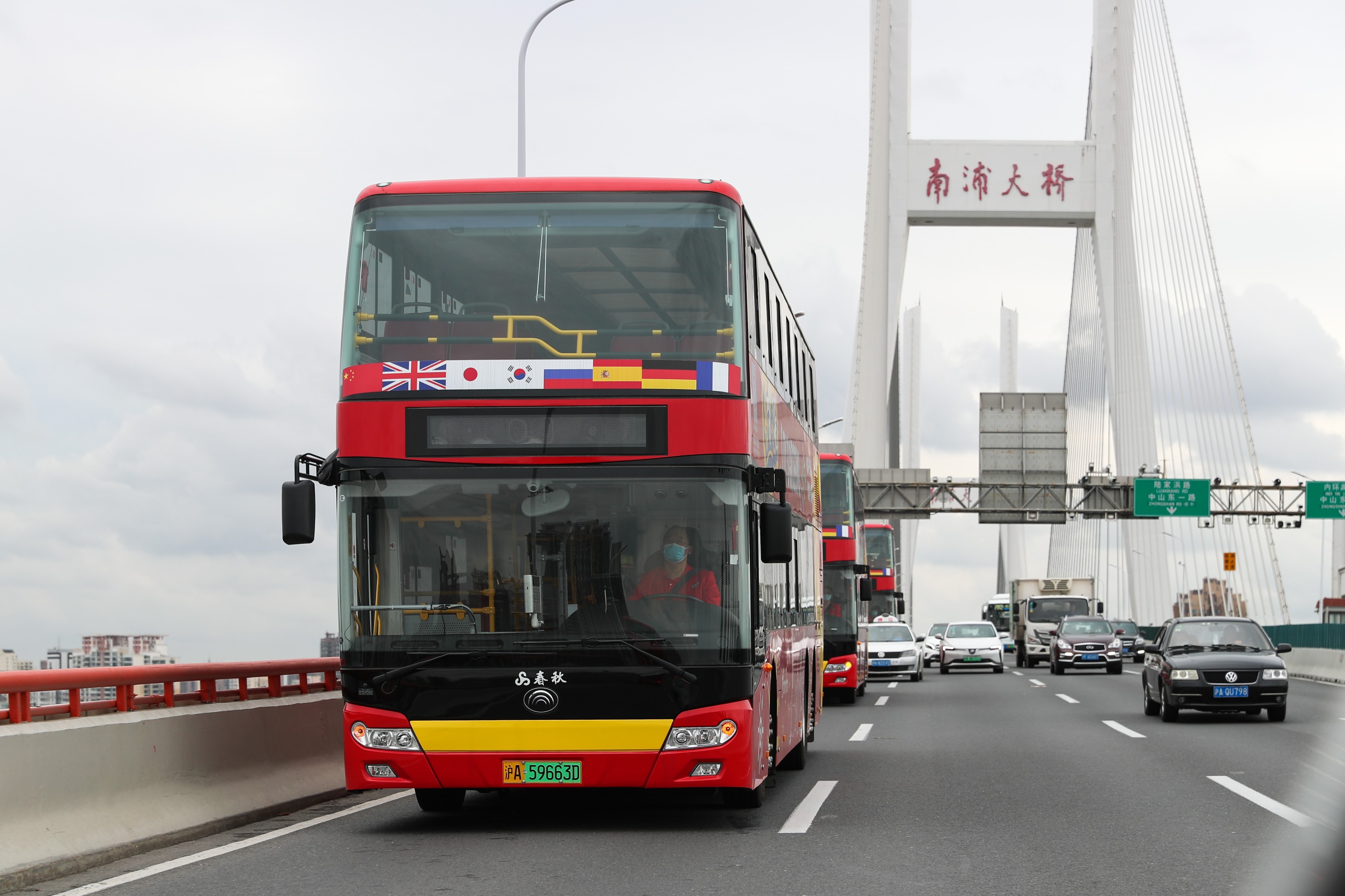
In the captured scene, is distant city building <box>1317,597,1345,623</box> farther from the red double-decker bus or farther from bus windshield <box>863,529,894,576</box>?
the red double-decker bus

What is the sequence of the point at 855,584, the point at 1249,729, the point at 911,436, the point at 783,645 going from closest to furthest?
the point at 783,645, the point at 1249,729, the point at 855,584, the point at 911,436

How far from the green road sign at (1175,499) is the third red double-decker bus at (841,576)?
2871cm

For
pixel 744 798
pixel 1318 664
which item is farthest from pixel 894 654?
pixel 744 798

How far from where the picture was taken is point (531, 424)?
9703mm

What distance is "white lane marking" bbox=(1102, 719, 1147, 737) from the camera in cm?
1845

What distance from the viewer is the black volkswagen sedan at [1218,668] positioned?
1984cm

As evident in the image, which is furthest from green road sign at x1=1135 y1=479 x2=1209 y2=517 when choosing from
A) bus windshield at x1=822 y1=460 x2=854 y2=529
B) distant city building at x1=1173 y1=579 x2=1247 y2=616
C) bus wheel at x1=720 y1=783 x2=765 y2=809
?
bus wheel at x1=720 y1=783 x2=765 y2=809

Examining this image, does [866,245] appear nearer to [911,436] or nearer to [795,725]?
[795,725]

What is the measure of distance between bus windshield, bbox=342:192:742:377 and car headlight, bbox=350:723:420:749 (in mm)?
2239

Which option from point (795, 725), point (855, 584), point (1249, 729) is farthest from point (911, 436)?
point (795, 725)

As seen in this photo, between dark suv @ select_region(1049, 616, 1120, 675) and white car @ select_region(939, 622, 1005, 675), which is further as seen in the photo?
white car @ select_region(939, 622, 1005, 675)

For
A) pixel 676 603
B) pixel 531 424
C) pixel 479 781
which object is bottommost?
pixel 479 781

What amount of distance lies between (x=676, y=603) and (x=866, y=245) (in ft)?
144

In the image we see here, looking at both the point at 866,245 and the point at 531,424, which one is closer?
the point at 531,424
